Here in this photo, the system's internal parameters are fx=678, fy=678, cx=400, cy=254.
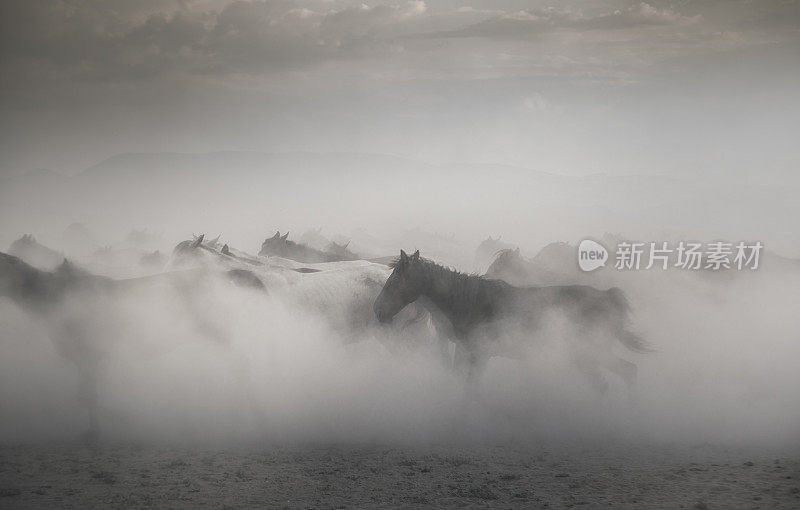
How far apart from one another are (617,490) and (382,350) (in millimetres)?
5734

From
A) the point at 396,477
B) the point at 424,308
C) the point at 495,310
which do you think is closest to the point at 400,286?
the point at 424,308

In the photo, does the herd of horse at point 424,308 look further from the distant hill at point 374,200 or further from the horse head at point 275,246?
the distant hill at point 374,200

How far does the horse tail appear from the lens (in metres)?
10.7

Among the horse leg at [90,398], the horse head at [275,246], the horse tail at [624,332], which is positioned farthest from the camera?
the horse head at [275,246]

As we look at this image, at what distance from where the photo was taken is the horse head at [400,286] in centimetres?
1047

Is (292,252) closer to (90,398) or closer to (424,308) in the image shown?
(424,308)

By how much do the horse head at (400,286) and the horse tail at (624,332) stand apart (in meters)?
3.13

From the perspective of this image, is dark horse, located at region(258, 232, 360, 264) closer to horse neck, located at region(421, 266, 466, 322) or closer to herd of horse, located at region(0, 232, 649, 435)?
herd of horse, located at region(0, 232, 649, 435)

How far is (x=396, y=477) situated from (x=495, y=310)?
145 inches

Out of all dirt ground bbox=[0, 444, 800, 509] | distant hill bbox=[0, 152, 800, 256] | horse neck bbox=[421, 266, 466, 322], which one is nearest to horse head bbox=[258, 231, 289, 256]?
horse neck bbox=[421, 266, 466, 322]

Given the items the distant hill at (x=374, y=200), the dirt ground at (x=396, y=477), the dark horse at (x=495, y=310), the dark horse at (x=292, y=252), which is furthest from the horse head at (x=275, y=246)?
the distant hill at (x=374, y=200)

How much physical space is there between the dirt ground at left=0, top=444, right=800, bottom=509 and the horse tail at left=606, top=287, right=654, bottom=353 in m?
2.08

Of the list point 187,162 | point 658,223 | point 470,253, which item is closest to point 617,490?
point 470,253

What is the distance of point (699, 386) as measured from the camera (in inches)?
455
